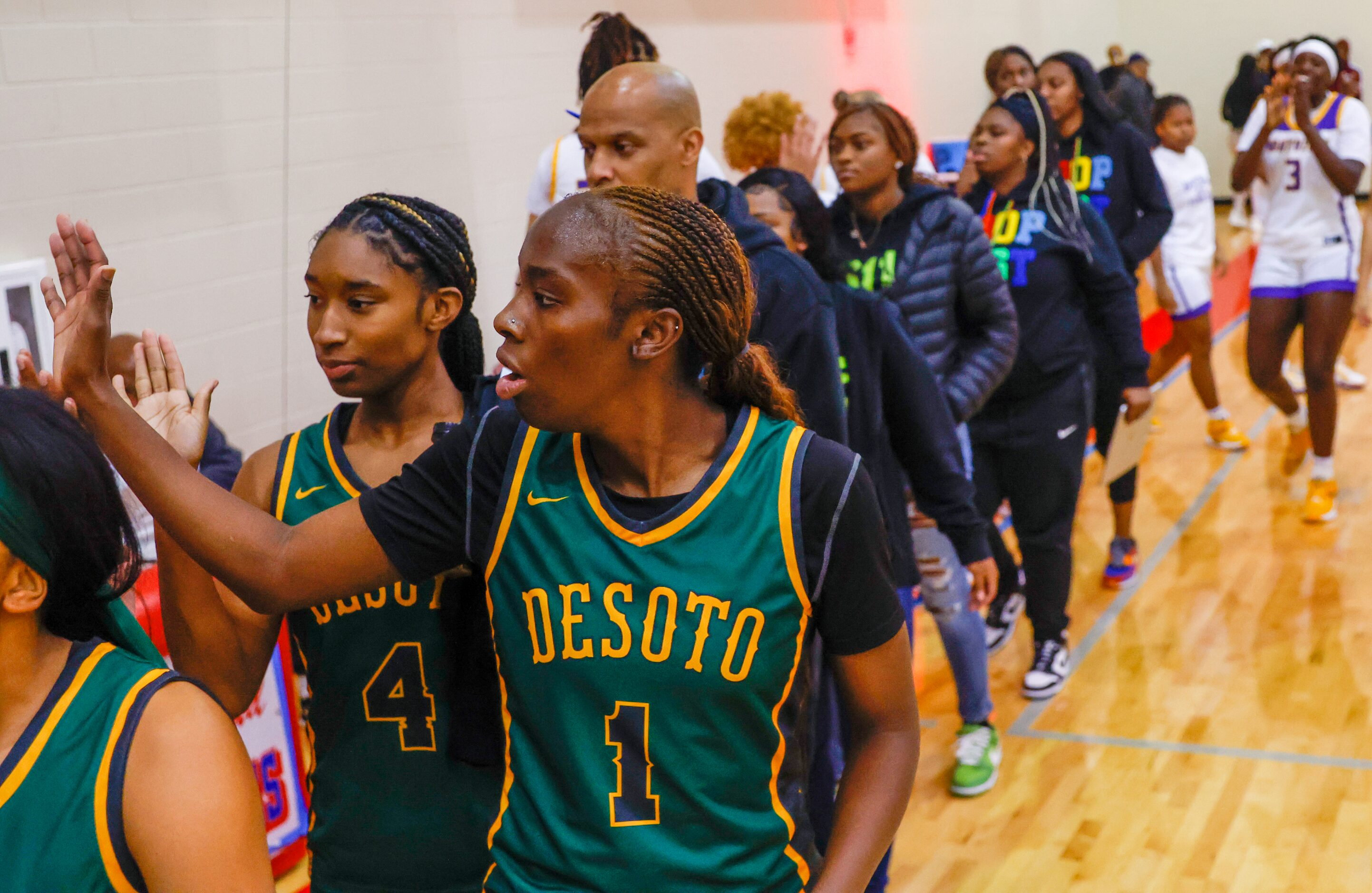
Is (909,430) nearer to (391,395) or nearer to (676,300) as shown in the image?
(391,395)

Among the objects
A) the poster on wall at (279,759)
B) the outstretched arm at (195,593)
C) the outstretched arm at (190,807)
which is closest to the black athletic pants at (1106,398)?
the poster on wall at (279,759)

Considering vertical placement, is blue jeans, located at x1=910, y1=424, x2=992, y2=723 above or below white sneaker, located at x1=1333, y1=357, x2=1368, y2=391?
above

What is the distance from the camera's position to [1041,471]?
432cm

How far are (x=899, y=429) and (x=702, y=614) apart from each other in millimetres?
1697

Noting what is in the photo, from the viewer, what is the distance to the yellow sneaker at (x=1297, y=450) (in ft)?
22.7

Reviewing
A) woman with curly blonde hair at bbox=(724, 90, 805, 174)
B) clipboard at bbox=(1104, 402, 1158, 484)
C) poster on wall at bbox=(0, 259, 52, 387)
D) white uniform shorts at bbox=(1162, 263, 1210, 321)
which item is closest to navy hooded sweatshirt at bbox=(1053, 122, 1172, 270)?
clipboard at bbox=(1104, 402, 1158, 484)

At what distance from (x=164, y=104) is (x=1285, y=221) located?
4434 mm

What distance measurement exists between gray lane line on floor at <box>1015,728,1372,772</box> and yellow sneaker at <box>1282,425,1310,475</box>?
316cm

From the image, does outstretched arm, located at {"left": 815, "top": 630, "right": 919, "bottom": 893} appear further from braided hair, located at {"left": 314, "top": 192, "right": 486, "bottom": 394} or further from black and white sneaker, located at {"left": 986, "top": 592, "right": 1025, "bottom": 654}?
black and white sneaker, located at {"left": 986, "top": 592, "right": 1025, "bottom": 654}

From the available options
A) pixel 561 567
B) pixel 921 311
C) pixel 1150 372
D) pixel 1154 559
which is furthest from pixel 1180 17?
pixel 561 567

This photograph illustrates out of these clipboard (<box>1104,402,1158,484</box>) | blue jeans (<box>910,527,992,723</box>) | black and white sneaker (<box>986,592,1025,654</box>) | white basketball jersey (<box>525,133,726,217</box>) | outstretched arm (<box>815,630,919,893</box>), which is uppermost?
white basketball jersey (<box>525,133,726,217</box>)

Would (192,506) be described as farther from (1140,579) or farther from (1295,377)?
(1295,377)

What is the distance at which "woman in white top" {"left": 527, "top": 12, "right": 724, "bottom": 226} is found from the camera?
4316mm

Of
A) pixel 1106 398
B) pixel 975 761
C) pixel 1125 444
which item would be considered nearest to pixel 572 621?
pixel 975 761
